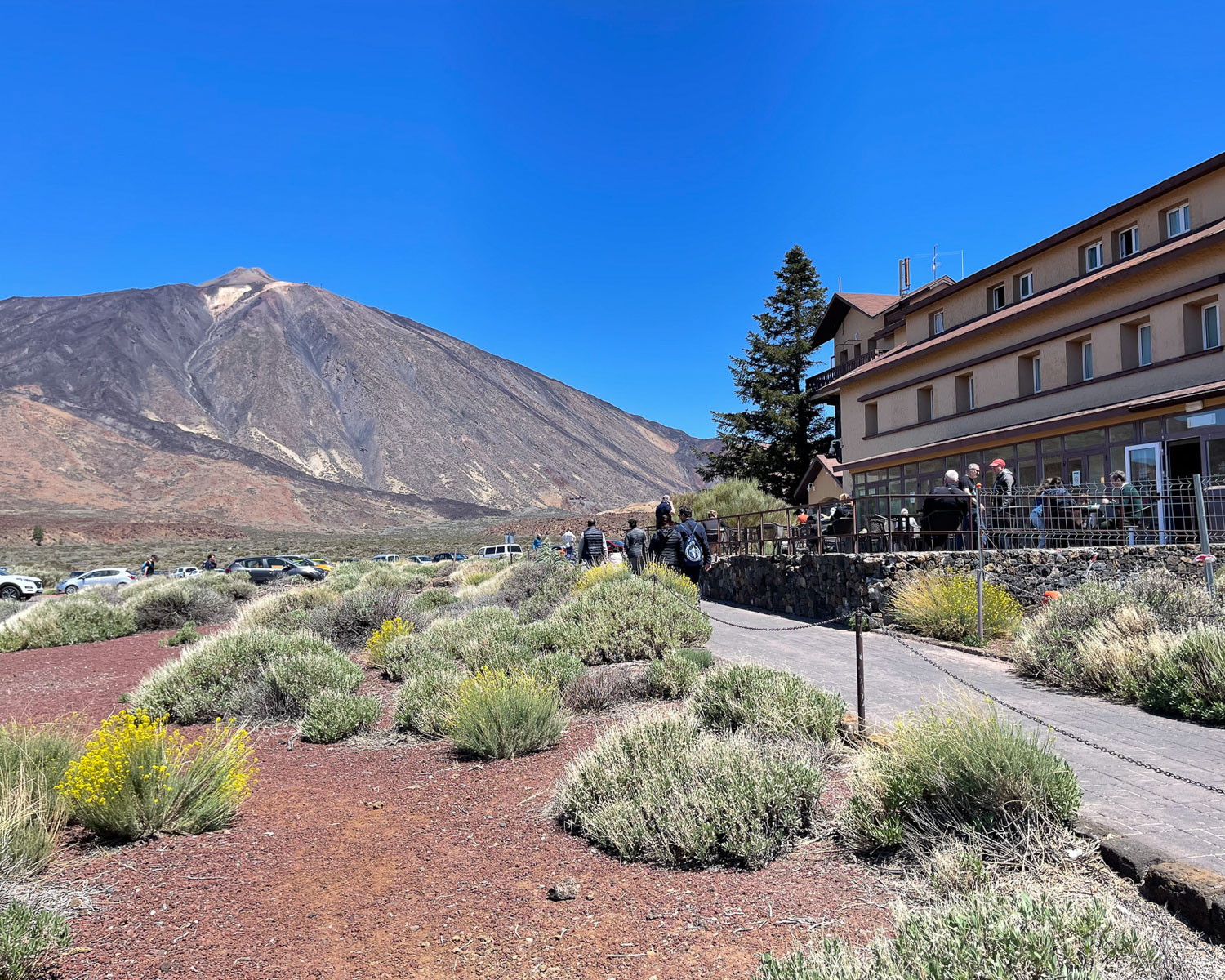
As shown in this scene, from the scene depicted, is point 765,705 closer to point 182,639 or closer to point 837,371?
point 182,639

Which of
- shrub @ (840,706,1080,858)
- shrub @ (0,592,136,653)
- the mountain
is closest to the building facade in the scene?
shrub @ (840,706,1080,858)

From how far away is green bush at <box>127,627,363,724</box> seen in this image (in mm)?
8109

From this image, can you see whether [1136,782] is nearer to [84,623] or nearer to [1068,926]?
[1068,926]

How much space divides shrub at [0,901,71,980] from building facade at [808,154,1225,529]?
1131 centimetres

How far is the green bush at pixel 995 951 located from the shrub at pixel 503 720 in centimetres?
381

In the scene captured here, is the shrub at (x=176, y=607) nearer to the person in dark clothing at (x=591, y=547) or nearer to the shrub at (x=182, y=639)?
the shrub at (x=182, y=639)

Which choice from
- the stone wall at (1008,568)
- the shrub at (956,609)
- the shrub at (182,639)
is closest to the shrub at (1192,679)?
the shrub at (956,609)

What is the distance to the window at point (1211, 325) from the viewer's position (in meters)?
14.9

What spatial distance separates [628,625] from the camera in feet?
32.3

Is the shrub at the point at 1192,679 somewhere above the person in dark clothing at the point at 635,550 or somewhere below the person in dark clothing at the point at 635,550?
below

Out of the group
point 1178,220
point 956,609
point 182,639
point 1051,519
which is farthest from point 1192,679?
point 1178,220

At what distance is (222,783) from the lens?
16.2ft

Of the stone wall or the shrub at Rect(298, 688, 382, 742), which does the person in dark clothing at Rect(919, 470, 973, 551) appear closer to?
the stone wall

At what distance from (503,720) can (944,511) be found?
338 inches
